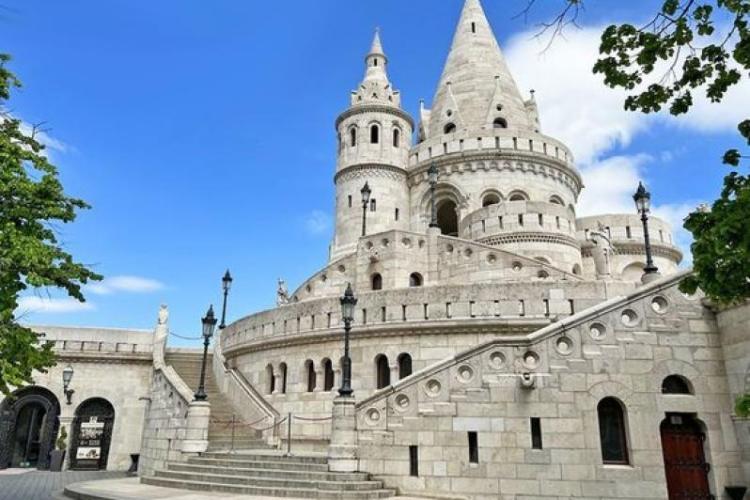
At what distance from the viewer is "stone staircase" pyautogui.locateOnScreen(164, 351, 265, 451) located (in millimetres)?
16281

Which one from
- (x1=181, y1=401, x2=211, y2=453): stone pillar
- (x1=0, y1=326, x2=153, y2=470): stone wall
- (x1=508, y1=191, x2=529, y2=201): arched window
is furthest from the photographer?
(x1=508, y1=191, x2=529, y2=201): arched window

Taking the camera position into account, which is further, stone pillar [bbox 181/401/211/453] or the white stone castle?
stone pillar [bbox 181/401/211/453]

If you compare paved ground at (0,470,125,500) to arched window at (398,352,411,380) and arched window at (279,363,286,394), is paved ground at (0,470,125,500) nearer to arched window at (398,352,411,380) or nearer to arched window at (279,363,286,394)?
arched window at (279,363,286,394)

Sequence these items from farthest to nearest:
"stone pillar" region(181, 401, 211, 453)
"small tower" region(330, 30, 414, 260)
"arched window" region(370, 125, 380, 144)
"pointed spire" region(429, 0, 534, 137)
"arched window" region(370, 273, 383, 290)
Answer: "pointed spire" region(429, 0, 534, 137) → "arched window" region(370, 125, 380, 144) → "small tower" region(330, 30, 414, 260) → "arched window" region(370, 273, 383, 290) → "stone pillar" region(181, 401, 211, 453)

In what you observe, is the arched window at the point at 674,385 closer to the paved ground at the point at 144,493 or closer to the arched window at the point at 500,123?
the paved ground at the point at 144,493

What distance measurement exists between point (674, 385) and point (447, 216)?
2440cm

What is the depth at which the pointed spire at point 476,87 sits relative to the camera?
33.9 m

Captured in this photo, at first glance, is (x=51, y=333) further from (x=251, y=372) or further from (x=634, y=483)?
(x=634, y=483)

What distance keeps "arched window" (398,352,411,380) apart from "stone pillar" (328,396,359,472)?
4.34m

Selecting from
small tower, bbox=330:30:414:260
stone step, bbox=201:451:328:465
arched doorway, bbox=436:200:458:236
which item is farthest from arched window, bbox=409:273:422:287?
stone step, bbox=201:451:328:465

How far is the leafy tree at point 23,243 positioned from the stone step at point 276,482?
4322 millimetres

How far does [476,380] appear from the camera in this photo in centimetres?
1140

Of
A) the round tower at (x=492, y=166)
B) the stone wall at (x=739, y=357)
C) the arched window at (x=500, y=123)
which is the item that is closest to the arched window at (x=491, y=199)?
the round tower at (x=492, y=166)

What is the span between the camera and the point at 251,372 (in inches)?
792
